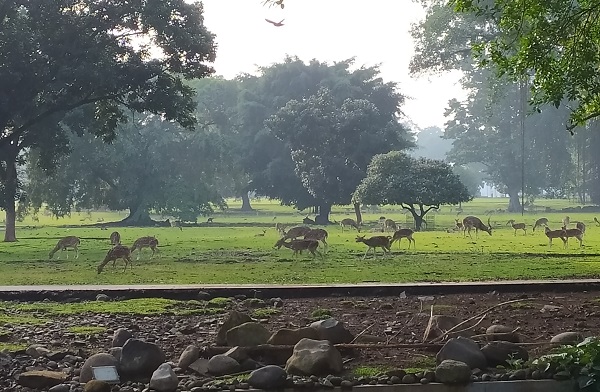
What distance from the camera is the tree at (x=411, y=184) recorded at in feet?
121

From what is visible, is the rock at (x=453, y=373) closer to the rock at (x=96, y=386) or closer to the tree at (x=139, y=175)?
the rock at (x=96, y=386)

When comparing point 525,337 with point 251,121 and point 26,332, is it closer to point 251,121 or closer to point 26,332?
point 26,332

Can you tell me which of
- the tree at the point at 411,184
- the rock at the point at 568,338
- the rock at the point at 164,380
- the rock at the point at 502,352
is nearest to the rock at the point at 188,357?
the rock at the point at 164,380

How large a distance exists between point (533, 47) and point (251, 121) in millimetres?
46687

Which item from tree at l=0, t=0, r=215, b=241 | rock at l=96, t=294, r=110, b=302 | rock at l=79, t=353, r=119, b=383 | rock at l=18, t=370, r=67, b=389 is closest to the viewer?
rock at l=18, t=370, r=67, b=389

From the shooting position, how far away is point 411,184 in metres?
37.1

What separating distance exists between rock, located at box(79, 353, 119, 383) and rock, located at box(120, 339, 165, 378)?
94 millimetres

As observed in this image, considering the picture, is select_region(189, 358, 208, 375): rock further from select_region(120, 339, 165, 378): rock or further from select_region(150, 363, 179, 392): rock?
select_region(150, 363, 179, 392): rock

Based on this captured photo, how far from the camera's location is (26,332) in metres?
9.84

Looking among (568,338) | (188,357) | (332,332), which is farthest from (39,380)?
(568,338)

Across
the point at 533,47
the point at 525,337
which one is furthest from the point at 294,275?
the point at 525,337

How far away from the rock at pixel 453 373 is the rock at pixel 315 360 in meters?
0.87

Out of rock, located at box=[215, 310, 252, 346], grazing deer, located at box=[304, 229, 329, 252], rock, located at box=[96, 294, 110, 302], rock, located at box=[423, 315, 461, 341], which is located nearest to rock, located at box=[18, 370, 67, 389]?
rock, located at box=[215, 310, 252, 346]

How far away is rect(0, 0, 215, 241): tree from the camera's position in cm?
2567
